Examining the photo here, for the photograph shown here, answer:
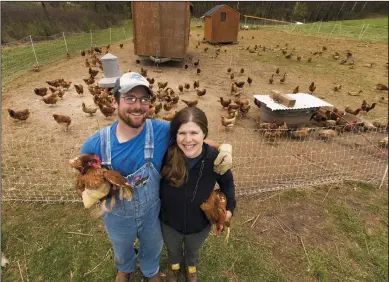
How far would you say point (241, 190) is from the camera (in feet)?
14.4

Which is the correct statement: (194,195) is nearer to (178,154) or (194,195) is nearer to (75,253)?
(178,154)

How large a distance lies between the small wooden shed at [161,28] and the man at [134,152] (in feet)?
34.5

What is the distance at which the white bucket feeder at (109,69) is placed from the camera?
6.84 metres

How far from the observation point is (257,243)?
11.3 ft

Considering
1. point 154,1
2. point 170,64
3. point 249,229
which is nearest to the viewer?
point 249,229

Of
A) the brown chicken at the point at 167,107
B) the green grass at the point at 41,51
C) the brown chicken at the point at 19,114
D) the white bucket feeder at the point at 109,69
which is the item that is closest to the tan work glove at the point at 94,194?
the brown chicken at the point at 167,107

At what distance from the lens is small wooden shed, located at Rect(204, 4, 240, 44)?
59.2ft

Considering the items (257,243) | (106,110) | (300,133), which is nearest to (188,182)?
(257,243)

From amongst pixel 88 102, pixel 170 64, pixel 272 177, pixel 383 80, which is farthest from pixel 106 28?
pixel 272 177

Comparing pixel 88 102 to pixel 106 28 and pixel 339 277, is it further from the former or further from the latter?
pixel 106 28

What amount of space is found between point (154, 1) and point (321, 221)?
35.4 feet

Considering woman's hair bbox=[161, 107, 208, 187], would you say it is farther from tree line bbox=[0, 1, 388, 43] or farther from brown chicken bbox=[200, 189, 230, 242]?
tree line bbox=[0, 1, 388, 43]

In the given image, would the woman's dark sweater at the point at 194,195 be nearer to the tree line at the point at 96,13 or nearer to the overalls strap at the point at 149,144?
the overalls strap at the point at 149,144

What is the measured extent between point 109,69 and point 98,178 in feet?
19.3
